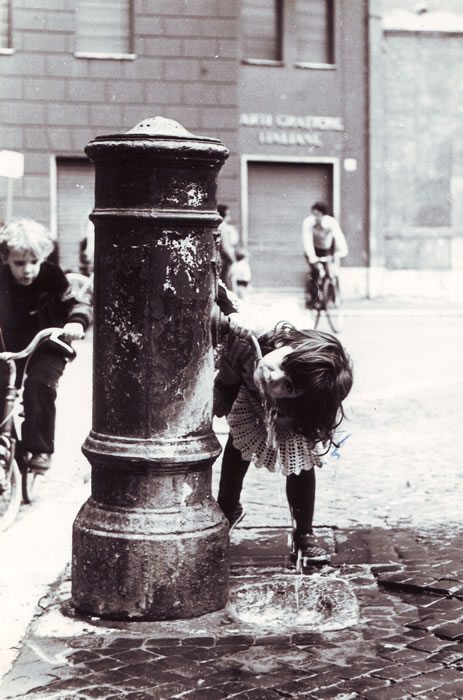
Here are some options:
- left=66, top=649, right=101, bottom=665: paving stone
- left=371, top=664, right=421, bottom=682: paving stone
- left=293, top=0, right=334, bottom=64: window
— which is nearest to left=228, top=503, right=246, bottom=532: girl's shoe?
left=66, top=649, right=101, bottom=665: paving stone

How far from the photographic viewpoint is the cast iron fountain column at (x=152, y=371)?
3793 millimetres

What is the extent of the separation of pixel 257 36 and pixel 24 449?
1895 cm

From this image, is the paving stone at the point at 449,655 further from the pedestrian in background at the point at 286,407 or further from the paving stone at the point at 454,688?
the pedestrian in background at the point at 286,407

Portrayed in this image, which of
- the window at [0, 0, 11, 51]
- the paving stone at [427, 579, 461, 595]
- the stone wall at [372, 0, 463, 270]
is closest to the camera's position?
the paving stone at [427, 579, 461, 595]

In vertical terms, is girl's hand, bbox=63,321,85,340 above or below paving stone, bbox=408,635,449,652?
above

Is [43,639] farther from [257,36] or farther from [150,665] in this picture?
[257,36]

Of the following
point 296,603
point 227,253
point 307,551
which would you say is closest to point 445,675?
point 296,603

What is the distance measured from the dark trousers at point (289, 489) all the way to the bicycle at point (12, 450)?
39.7 inches

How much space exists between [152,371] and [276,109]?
20003 millimetres

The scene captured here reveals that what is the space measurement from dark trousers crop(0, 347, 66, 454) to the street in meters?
0.32

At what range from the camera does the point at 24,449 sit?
5508 millimetres

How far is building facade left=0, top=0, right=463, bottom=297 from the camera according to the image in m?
21.2

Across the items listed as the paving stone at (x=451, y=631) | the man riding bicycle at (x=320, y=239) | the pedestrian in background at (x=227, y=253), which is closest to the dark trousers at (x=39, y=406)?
the paving stone at (x=451, y=631)

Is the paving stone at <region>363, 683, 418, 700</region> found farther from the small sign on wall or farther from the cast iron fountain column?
the small sign on wall
